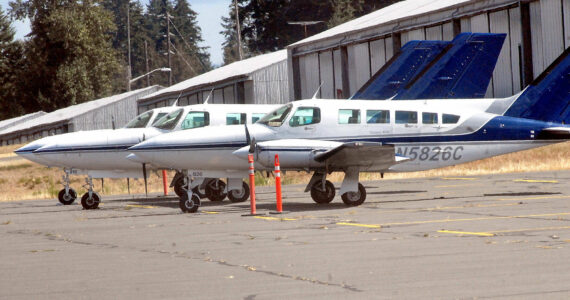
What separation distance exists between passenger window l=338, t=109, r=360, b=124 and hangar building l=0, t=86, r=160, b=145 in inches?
2591

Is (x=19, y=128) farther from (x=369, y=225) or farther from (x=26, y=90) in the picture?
(x=369, y=225)

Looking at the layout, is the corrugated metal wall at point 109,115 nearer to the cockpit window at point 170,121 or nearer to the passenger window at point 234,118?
the cockpit window at point 170,121

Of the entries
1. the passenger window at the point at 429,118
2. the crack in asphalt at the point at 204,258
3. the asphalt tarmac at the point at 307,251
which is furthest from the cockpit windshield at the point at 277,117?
the crack in asphalt at the point at 204,258

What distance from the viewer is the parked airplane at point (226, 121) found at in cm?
2277

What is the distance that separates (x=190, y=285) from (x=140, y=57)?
157m

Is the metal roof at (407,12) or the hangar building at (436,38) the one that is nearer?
the hangar building at (436,38)

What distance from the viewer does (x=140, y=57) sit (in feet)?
537

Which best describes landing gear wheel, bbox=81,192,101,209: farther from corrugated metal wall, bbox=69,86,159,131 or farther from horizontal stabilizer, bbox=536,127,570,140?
corrugated metal wall, bbox=69,86,159,131

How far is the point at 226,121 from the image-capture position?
22.9 m

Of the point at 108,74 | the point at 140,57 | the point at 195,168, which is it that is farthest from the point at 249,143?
the point at 140,57

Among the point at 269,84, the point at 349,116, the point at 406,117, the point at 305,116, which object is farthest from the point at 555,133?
the point at 269,84

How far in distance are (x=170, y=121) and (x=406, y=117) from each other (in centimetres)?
613

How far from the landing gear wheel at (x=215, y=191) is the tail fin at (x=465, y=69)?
6.98m

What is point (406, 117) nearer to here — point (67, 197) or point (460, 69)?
point (460, 69)
